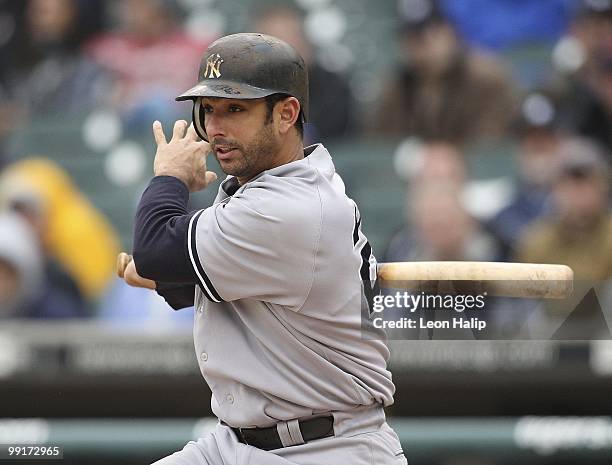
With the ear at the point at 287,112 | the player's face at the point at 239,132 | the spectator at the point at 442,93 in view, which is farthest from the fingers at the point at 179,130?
the spectator at the point at 442,93

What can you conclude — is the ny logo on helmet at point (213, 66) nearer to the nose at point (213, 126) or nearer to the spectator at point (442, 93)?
the nose at point (213, 126)

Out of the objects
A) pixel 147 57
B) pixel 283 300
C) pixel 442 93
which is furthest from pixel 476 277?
pixel 147 57

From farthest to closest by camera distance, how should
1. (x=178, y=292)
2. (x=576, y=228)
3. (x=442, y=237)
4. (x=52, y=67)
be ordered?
(x=52, y=67)
(x=442, y=237)
(x=576, y=228)
(x=178, y=292)

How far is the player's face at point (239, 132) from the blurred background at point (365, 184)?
5.84 ft

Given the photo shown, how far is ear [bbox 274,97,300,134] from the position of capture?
2.43 m

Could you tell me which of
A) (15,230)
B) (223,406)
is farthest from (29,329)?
(223,406)

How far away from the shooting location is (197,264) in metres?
2.33

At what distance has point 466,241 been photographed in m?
5.64

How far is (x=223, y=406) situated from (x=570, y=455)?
3232 millimetres

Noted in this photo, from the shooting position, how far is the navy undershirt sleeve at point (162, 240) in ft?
7.68

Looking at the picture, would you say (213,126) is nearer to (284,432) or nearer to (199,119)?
(199,119)

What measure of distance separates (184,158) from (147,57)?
474 cm

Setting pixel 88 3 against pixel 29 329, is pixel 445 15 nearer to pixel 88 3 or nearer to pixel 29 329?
pixel 88 3

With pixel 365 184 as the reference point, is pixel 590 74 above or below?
above
